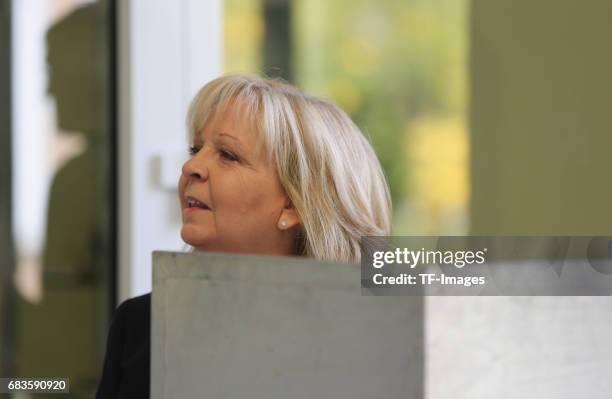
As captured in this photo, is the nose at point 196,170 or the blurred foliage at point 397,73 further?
the blurred foliage at point 397,73

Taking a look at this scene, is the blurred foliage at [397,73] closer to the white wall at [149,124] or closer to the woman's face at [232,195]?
the white wall at [149,124]

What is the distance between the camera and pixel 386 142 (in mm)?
Answer: 4539

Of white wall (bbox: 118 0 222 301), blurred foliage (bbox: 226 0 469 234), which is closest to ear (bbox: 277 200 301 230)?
white wall (bbox: 118 0 222 301)

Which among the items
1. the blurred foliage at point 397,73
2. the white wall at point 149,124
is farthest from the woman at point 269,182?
the blurred foliage at point 397,73

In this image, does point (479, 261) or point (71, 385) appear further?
point (71, 385)

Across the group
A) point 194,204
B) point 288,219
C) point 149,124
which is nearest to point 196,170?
point 194,204

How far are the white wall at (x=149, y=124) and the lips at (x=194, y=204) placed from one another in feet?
3.81

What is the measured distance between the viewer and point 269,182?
48.2 inches

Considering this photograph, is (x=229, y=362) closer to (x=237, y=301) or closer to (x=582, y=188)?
(x=237, y=301)

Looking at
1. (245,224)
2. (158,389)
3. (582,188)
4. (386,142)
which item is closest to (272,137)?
(245,224)

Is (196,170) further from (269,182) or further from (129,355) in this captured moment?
(129,355)

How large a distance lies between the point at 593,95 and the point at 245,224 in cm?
166

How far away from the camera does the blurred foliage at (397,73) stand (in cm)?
449

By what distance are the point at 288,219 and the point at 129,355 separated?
10.8 inches
